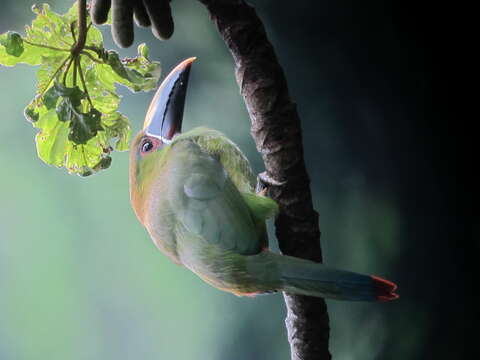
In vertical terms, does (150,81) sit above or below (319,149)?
above

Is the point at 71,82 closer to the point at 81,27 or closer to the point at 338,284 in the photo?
the point at 81,27

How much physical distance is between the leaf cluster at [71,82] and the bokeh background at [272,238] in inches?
5.5

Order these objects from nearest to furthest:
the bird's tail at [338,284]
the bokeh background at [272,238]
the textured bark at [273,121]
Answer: the bird's tail at [338,284] → the textured bark at [273,121] → the bokeh background at [272,238]

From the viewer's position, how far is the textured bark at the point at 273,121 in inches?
27.7

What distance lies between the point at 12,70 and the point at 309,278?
81 cm

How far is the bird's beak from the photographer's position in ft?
2.51

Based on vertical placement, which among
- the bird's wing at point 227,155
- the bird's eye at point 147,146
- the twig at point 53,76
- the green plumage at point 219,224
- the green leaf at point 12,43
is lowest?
the green plumage at point 219,224

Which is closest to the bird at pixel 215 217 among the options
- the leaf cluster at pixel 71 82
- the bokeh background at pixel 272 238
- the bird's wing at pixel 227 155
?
the bird's wing at pixel 227 155

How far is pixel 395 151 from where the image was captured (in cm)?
93

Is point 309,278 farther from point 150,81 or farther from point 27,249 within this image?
point 27,249

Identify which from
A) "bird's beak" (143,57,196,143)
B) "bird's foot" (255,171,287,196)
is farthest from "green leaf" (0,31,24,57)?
"bird's foot" (255,171,287,196)

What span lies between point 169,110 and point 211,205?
0.20 m

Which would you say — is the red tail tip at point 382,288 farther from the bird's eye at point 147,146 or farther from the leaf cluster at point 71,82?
the leaf cluster at point 71,82

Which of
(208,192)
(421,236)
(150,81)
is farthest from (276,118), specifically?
(421,236)
